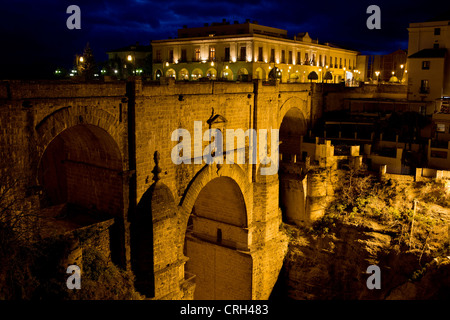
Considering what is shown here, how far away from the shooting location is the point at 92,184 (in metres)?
16.5

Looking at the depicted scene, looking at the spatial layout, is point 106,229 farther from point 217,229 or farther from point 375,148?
point 375,148

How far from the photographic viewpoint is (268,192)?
78.0 feet

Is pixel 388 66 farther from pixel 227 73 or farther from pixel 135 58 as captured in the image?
pixel 135 58

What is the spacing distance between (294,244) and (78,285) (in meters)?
15.4

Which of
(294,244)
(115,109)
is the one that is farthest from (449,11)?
(115,109)

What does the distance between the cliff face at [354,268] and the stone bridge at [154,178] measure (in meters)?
1.29

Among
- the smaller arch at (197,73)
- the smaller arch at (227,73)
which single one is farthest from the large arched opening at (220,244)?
the smaller arch at (197,73)

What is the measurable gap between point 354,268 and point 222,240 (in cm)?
752

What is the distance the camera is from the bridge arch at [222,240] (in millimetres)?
22922

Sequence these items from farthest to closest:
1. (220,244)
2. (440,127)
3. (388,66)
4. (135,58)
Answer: (388,66) → (135,58) → (440,127) → (220,244)

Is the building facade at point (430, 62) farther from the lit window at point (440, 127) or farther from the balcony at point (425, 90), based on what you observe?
the lit window at point (440, 127)

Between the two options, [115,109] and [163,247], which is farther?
[163,247]

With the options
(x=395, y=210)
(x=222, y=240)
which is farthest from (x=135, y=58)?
(x=395, y=210)

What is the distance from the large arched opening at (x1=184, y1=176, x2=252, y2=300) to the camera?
2314 cm
